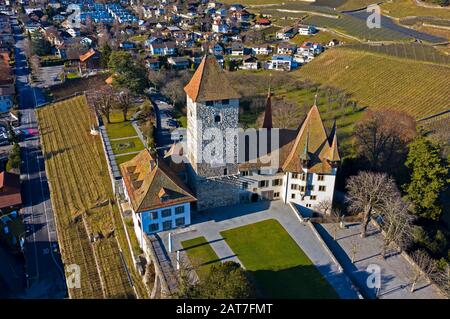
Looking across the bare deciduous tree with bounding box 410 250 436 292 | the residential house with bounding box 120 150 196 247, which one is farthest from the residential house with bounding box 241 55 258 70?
the bare deciduous tree with bounding box 410 250 436 292

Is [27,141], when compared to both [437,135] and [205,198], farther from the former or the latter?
[437,135]

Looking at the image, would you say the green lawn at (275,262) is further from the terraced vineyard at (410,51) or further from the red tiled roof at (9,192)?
the terraced vineyard at (410,51)

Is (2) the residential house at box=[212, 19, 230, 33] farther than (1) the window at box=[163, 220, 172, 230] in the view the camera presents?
Yes

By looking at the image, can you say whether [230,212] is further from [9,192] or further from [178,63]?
[178,63]

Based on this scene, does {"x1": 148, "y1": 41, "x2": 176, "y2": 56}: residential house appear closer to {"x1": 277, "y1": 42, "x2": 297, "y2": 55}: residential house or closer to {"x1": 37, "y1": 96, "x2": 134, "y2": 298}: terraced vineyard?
{"x1": 277, "y1": 42, "x2": 297, "y2": 55}: residential house

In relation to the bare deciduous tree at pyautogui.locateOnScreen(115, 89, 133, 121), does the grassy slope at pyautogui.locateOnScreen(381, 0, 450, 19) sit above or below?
above
